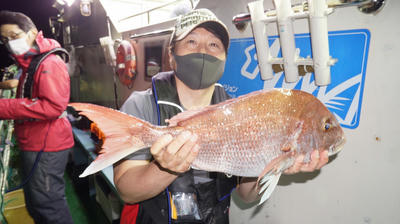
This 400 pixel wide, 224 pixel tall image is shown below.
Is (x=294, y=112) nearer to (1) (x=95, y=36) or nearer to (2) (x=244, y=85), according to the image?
(2) (x=244, y=85)

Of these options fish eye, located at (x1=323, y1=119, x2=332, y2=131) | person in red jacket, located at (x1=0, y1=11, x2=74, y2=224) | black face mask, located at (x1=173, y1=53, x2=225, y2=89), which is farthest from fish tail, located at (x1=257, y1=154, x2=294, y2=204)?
person in red jacket, located at (x1=0, y1=11, x2=74, y2=224)

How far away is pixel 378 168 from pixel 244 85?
4.42 ft

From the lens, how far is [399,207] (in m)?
1.31

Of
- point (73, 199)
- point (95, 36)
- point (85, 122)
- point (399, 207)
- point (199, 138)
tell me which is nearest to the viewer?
point (199, 138)

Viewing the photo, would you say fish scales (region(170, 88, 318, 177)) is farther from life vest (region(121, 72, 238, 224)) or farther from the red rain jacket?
the red rain jacket

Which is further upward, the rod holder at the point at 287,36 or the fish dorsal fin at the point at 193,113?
the rod holder at the point at 287,36

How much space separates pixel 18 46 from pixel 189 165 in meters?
2.92

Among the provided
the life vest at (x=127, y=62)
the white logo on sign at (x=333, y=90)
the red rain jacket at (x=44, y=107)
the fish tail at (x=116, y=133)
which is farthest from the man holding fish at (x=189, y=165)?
the life vest at (x=127, y=62)

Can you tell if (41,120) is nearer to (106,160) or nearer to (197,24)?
(106,160)

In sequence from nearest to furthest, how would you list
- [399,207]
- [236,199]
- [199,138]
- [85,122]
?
[199,138] < [399,207] < [236,199] < [85,122]

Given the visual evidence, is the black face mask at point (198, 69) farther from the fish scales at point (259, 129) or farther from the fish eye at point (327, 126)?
the fish eye at point (327, 126)

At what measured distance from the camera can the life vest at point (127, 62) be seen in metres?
4.56

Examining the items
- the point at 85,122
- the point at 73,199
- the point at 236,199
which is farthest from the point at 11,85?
the point at 236,199

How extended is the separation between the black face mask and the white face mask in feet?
7.83
